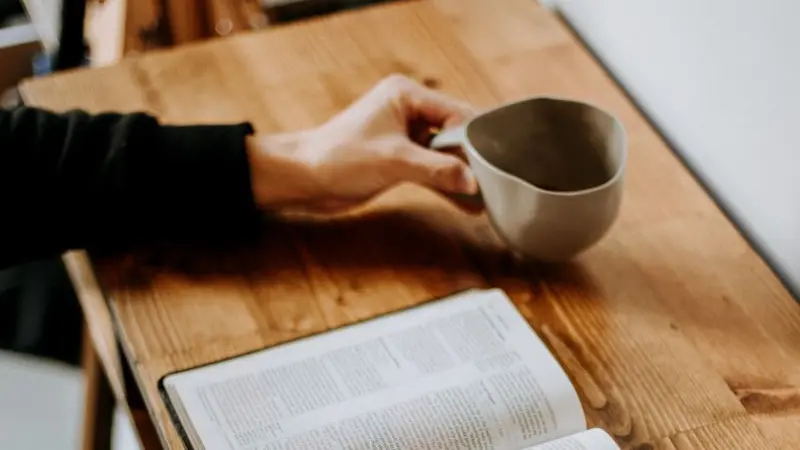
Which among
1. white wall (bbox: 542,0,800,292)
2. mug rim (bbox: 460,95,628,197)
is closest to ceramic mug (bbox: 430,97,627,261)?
mug rim (bbox: 460,95,628,197)

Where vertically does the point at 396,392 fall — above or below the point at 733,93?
below

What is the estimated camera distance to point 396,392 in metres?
0.60

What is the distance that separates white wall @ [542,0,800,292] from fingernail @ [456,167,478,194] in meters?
0.22

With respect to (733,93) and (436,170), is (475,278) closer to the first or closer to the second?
(436,170)

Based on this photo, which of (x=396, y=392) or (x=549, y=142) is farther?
(x=549, y=142)

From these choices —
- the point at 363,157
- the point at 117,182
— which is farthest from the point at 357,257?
the point at 117,182

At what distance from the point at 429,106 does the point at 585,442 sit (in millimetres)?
313

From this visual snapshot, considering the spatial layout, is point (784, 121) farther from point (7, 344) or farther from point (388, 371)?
point (7, 344)

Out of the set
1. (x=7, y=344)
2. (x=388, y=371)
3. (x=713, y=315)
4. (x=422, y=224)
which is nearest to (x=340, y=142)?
(x=422, y=224)

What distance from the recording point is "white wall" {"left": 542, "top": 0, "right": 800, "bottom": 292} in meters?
0.68

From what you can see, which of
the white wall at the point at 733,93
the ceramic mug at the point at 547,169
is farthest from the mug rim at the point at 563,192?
the white wall at the point at 733,93

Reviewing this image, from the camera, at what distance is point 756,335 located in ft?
2.17

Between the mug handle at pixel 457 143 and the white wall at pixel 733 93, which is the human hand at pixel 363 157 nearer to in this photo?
the mug handle at pixel 457 143

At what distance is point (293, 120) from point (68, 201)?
21 centimetres
